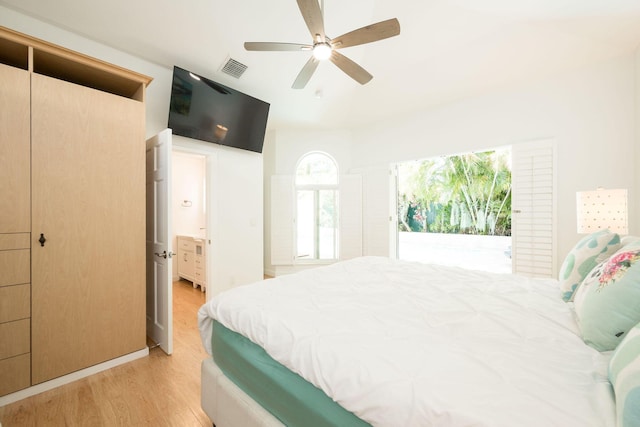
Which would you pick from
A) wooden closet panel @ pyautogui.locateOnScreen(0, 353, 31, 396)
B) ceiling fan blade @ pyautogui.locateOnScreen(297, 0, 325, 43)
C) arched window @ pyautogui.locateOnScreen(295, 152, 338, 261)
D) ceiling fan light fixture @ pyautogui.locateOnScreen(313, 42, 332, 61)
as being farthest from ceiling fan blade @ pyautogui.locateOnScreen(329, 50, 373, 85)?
wooden closet panel @ pyautogui.locateOnScreen(0, 353, 31, 396)

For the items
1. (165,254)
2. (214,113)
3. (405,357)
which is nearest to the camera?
(405,357)

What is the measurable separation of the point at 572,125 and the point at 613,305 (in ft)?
9.42

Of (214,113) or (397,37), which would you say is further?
(214,113)

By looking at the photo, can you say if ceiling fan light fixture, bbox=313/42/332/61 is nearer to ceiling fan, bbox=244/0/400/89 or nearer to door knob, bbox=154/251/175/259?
ceiling fan, bbox=244/0/400/89

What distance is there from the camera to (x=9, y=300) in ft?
5.31

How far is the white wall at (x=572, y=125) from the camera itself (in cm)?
254

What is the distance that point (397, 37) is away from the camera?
9.12 feet

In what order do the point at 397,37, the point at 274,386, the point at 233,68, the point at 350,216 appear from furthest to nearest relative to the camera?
the point at 350,216 < the point at 233,68 < the point at 397,37 < the point at 274,386

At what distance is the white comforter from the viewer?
657 mm

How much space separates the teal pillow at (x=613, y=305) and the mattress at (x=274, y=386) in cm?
89

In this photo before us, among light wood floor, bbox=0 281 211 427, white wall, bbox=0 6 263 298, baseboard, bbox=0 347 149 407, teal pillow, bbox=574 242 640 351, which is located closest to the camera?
teal pillow, bbox=574 242 640 351

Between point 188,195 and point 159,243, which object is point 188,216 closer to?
point 188,195

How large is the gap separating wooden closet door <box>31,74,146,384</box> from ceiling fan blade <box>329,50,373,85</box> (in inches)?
66.3

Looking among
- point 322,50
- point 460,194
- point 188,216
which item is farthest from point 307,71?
point 460,194
